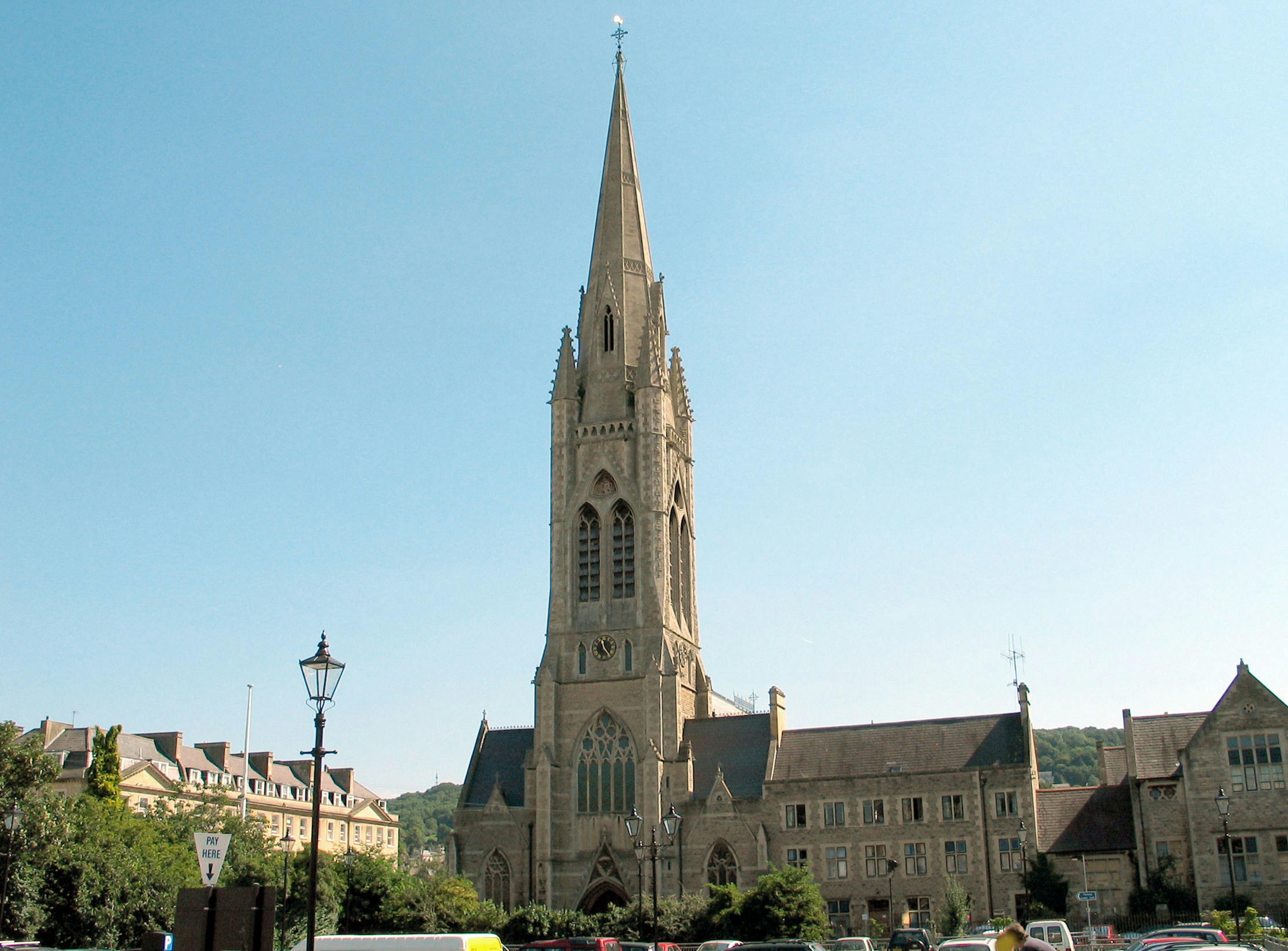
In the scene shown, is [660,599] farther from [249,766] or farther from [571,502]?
[249,766]

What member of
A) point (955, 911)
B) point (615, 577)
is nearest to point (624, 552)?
→ point (615, 577)

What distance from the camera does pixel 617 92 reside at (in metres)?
83.5

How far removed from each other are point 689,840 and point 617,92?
4802cm

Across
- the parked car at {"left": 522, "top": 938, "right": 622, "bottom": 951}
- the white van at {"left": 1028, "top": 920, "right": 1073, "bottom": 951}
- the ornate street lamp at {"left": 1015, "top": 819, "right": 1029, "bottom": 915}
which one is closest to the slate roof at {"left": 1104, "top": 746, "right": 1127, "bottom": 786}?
the ornate street lamp at {"left": 1015, "top": 819, "right": 1029, "bottom": 915}

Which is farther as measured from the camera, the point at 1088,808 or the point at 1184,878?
the point at 1088,808

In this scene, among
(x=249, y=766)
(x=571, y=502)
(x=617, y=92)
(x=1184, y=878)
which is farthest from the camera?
(x=249, y=766)

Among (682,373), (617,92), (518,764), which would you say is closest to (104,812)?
(518,764)

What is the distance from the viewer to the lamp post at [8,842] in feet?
113

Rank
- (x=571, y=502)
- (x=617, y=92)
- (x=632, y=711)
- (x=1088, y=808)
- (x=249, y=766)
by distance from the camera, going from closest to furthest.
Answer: (x=1088, y=808)
(x=632, y=711)
(x=571, y=502)
(x=617, y=92)
(x=249, y=766)

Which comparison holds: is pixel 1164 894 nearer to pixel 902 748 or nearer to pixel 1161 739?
pixel 1161 739

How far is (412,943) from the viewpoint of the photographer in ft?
88.9

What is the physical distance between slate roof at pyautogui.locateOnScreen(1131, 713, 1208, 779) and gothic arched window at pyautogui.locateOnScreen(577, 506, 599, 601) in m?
28.3

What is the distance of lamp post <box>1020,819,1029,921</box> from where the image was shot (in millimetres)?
52375

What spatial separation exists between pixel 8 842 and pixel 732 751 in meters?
36.6
